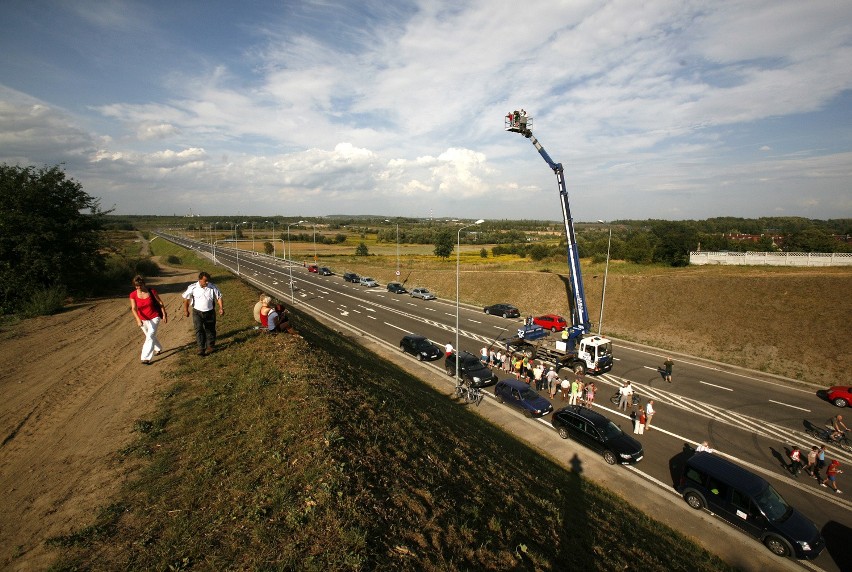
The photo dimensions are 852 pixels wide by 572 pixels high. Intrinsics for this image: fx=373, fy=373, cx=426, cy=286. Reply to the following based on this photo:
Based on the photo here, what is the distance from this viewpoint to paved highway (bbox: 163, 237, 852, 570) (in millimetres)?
12484

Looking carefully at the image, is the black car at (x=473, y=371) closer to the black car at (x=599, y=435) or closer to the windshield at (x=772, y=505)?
the black car at (x=599, y=435)

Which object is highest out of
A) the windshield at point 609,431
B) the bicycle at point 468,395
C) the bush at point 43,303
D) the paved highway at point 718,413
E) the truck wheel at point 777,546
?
the bush at point 43,303

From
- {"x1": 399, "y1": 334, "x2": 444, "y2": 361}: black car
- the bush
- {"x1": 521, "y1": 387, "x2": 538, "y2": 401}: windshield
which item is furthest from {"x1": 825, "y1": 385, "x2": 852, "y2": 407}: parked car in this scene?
the bush

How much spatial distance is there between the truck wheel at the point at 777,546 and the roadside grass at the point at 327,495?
2.18 meters

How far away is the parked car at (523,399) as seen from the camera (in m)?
17.1

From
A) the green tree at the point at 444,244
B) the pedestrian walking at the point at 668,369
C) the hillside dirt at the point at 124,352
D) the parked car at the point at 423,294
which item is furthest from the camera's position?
Answer: the green tree at the point at 444,244

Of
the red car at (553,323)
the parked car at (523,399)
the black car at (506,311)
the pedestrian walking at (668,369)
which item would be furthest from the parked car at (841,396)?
the black car at (506,311)

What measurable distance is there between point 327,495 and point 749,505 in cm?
1203

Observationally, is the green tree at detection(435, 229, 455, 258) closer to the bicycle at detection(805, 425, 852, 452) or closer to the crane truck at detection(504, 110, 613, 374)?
the crane truck at detection(504, 110, 613, 374)

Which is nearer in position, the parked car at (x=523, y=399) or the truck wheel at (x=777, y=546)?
the truck wheel at (x=777, y=546)

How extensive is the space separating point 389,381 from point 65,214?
2385cm

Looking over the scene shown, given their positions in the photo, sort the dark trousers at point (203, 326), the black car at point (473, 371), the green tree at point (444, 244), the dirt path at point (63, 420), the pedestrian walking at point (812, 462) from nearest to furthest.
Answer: the dirt path at point (63, 420)
the dark trousers at point (203, 326)
the pedestrian walking at point (812, 462)
the black car at point (473, 371)
the green tree at point (444, 244)

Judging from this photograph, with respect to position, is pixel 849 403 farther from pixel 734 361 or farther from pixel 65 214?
pixel 65 214

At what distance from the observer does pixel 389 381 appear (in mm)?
14898
